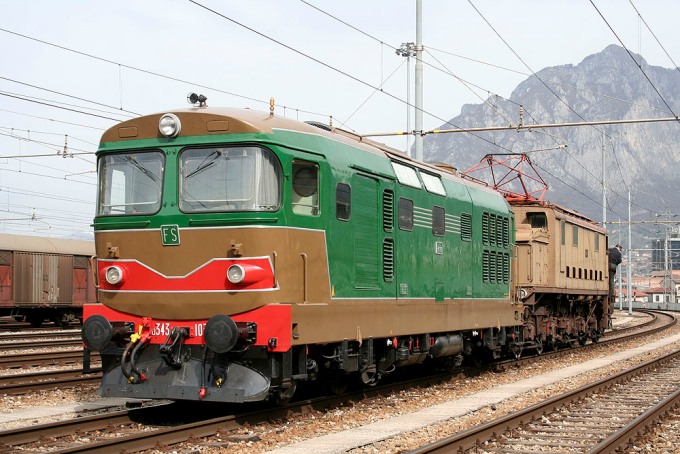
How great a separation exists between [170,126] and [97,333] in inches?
108

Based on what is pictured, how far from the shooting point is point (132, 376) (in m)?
11.1

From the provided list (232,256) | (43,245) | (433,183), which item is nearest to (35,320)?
(43,245)

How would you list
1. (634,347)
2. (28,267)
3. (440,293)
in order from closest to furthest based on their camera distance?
(440,293), (634,347), (28,267)

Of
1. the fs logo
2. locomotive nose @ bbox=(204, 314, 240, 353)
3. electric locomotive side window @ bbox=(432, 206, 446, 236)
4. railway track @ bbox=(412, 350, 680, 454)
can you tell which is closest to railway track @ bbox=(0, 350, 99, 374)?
electric locomotive side window @ bbox=(432, 206, 446, 236)

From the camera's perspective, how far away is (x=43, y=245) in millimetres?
36688

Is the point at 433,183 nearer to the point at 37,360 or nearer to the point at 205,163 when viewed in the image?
the point at 205,163

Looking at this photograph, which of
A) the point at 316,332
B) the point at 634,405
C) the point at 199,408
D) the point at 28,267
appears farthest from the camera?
the point at 28,267

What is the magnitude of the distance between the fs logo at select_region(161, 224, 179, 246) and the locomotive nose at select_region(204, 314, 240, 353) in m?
1.23

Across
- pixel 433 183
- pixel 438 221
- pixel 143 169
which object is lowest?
pixel 438 221

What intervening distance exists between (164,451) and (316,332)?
261 centimetres

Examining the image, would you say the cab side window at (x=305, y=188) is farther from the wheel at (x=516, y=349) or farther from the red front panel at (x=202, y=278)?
the wheel at (x=516, y=349)

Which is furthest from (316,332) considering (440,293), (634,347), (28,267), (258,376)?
(28,267)

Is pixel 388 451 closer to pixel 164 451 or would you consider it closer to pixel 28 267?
pixel 164 451

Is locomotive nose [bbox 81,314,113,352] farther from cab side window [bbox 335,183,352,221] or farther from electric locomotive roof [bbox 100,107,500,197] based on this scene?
cab side window [bbox 335,183,352,221]
